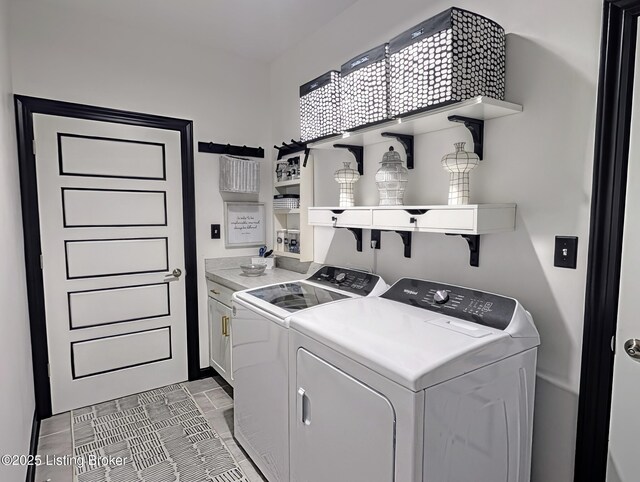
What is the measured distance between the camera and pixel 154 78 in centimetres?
276

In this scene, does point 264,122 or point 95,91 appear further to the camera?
point 264,122

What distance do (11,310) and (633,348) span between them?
2499mm

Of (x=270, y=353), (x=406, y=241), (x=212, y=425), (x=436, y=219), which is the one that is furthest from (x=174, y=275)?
(x=436, y=219)

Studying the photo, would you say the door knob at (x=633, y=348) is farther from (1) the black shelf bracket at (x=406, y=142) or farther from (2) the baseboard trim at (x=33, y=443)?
(2) the baseboard trim at (x=33, y=443)

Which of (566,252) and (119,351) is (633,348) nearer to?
(566,252)

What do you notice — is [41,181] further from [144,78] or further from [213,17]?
[213,17]

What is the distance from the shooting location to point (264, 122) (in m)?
3.28

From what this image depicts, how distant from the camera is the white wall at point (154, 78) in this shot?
237 centimetres

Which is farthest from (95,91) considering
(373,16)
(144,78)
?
(373,16)

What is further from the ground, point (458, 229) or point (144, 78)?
point (144, 78)

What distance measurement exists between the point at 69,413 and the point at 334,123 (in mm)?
2595

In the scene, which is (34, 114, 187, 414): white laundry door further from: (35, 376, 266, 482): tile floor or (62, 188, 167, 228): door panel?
(35, 376, 266, 482): tile floor

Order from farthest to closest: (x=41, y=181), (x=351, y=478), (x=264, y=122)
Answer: (x=264, y=122)
(x=41, y=181)
(x=351, y=478)

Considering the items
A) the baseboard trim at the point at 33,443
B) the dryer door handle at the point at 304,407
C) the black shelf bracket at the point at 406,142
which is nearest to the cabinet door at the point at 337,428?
the dryer door handle at the point at 304,407
